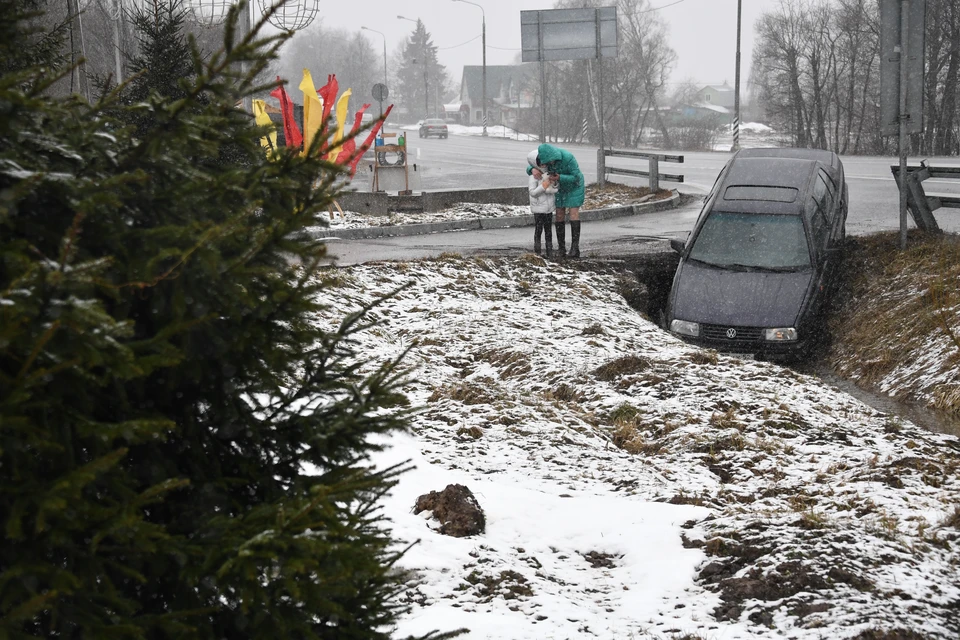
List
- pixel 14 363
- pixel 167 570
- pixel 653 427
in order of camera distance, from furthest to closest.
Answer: pixel 653 427 < pixel 167 570 < pixel 14 363

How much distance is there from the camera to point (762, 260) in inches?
402

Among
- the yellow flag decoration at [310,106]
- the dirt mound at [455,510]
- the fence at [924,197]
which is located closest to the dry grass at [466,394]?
the dirt mound at [455,510]

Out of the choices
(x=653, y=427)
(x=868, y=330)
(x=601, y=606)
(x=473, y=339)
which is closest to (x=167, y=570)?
(x=601, y=606)

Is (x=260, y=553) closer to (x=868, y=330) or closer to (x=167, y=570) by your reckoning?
(x=167, y=570)

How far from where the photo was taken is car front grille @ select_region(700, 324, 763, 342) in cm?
943

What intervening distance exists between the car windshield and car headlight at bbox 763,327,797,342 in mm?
967

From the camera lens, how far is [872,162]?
2827 centimetres

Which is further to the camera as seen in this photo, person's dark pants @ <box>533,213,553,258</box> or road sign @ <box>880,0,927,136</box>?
person's dark pants @ <box>533,213,553,258</box>

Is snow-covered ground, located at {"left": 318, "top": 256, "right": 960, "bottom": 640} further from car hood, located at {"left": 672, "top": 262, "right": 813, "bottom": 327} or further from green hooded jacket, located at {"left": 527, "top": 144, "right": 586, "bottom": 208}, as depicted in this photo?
green hooded jacket, located at {"left": 527, "top": 144, "right": 586, "bottom": 208}

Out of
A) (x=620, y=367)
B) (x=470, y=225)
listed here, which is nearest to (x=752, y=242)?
(x=620, y=367)

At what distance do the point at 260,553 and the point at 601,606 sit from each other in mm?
2449

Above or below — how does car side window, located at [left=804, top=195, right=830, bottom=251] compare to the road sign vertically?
below

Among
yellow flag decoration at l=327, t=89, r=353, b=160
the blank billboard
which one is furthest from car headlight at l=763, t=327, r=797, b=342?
the blank billboard

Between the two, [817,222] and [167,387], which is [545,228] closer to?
[817,222]
